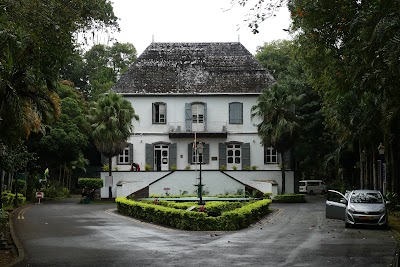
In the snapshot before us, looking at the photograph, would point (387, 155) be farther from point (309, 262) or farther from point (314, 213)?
point (309, 262)

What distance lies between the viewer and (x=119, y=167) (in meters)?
48.1

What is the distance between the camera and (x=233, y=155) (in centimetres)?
4881

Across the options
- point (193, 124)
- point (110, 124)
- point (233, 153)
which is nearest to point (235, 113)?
point (233, 153)

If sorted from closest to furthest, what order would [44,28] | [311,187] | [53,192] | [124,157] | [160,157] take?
[44,28] < [124,157] < [160,157] < [53,192] < [311,187]

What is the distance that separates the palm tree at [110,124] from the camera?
42.9 m

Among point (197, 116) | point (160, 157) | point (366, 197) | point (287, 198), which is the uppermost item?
point (197, 116)

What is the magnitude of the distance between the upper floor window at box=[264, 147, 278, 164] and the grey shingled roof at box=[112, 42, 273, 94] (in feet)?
15.2

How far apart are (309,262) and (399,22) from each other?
545 centimetres

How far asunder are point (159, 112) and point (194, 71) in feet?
14.9

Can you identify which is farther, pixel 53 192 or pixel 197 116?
pixel 53 192

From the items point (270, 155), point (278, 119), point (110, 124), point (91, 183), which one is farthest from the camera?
point (270, 155)

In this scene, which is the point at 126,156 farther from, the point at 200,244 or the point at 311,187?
the point at 200,244

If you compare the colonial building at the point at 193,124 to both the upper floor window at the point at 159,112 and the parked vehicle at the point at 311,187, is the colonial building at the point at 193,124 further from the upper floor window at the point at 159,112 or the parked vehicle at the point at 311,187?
the parked vehicle at the point at 311,187

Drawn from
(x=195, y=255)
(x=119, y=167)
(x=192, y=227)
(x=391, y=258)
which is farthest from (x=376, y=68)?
(x=119, y=167)
